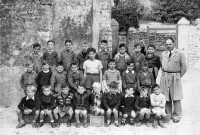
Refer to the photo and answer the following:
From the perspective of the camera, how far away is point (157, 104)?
23.6 ft

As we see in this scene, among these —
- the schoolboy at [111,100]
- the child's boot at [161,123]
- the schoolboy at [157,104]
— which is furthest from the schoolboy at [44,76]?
the child's boot at [161,123]

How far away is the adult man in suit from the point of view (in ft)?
24.3

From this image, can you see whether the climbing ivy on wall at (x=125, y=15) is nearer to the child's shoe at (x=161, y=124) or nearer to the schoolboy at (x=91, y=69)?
the schoolboy at (x=91, y=69)

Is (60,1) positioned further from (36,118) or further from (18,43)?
(36,118)

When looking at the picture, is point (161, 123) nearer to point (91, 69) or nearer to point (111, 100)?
point (111, 100)

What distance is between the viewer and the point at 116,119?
7078mm

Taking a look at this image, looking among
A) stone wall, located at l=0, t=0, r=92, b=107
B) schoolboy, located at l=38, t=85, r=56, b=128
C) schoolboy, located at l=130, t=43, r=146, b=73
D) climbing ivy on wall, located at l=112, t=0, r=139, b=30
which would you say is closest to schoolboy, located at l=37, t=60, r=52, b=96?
schoolboy, located at l=38, t=85, r=56, b=128

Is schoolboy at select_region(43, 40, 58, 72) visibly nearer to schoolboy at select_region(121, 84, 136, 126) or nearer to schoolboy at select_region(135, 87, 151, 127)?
schoolboy at select_region(121, 84, 136, 126)

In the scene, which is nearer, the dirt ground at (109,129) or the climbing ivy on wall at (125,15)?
the dirt ground at (109,129)

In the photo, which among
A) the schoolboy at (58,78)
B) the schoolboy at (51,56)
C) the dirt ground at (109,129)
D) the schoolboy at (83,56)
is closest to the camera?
the dirt ground at (109,129)

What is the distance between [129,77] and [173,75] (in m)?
0.92

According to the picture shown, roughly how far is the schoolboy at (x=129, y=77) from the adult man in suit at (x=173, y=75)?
0.61 m

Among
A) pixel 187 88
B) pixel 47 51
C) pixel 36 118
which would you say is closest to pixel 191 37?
pixel 187 88

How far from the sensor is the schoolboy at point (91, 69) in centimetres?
758
